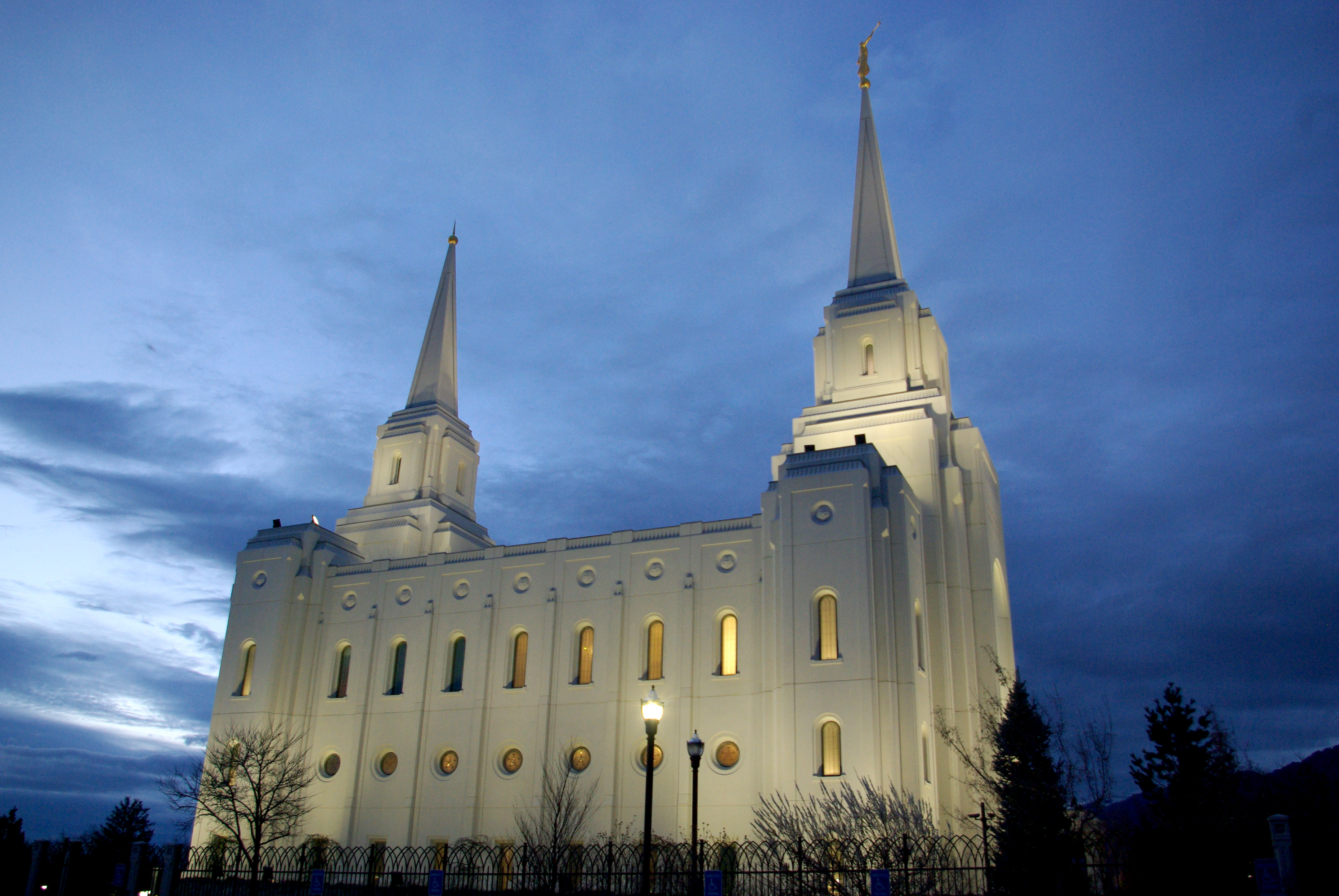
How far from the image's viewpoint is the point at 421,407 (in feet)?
183

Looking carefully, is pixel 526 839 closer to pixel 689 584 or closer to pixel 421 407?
pixel 689 584

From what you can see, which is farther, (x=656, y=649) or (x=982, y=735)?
(x=656, y=649)

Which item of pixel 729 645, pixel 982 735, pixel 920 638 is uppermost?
pixel 729 645

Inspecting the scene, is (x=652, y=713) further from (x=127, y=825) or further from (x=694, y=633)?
(x=127, y=825)

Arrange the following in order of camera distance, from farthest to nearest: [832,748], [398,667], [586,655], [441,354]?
[441,354]
[398,667]
[586,655]
[832,748]

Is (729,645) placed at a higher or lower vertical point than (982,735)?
higher

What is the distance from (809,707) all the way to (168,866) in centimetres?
1908

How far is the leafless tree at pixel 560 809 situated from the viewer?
120 ft

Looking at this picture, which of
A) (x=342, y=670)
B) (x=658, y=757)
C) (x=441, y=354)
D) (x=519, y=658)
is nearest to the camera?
(x=658, y=757)

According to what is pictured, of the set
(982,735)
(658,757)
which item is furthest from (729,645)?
(982,735)

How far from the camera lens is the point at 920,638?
120ft

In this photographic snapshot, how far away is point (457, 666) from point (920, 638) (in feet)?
65.3

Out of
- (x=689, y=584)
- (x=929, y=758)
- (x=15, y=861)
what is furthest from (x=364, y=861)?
(x=929, y=758)

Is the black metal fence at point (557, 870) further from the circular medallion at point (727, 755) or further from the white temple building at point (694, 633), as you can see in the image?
the circular medallion at point (727, 755)
